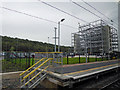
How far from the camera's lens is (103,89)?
5.41 meters

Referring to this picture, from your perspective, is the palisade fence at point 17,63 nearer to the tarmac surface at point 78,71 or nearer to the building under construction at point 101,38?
the tarmac surface at point 78,71

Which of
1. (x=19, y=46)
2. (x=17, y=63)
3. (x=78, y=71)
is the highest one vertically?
(x=19, y=46)

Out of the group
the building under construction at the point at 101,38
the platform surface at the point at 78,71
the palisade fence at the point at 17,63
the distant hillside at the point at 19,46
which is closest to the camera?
the platform surface at the point at 78,71

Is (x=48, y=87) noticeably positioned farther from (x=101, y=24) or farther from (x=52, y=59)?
(x=101, y=24)

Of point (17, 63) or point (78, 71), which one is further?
point (17, 63)

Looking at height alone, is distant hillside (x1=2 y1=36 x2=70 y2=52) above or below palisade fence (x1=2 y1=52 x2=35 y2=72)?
above

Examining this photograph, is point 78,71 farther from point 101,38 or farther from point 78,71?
point 101,38

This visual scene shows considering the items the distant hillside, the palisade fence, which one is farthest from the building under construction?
the palisade fence

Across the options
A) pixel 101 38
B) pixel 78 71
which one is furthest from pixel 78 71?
pixel 101 38

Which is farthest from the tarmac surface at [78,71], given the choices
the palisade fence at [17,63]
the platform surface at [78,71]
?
the palisade fence at [17,63]

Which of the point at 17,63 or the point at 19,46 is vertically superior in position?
the point at 19,46

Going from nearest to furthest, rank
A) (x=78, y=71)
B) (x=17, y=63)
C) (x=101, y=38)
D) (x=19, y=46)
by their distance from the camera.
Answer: (x=78, y=71)
(x=17, y=63)
(x=101, y=38)
(x=19, y=46)

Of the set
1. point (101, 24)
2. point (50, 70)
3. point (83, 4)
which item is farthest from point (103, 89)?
point (101, 24)

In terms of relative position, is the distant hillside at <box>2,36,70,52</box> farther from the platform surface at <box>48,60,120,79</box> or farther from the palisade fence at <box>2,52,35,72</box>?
the platform surface at <box>48,60,120,79</box>
